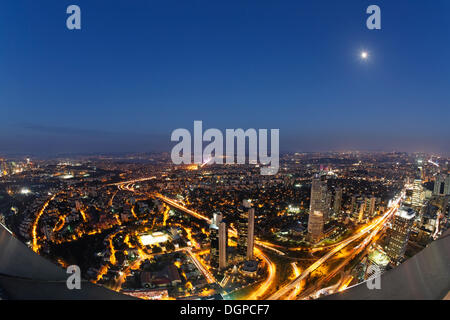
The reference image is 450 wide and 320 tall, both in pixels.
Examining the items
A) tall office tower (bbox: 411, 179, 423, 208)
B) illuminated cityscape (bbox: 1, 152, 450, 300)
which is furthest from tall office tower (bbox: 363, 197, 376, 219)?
tall office tower (bbox: 411, 179, 423, 208)

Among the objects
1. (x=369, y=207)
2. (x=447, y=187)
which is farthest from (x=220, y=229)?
(x=447, y=187)

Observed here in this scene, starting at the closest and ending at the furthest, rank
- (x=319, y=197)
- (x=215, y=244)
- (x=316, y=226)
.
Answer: (x=215, y=244) → (x=316, y=226) → (x=319, y=197)

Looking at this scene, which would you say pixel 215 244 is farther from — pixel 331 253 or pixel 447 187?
pixel 447 187

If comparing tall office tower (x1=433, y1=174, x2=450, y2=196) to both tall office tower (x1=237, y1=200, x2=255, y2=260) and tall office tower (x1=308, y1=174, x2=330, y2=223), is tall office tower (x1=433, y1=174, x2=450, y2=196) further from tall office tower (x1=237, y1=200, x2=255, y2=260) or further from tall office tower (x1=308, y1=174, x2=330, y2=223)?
tall office tower (x1=237, y1=200, x2=255, y2=260)

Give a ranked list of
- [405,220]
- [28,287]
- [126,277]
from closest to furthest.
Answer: [28,287] → [126,277] → [405,220]
